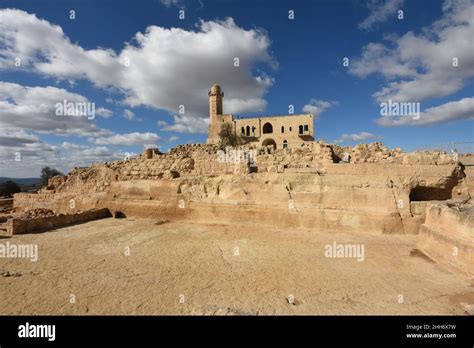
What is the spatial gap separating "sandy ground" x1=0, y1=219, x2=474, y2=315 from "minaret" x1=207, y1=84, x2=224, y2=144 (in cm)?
3038

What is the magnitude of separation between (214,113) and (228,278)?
3445 centimetres

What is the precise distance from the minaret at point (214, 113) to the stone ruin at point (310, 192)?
982 inches

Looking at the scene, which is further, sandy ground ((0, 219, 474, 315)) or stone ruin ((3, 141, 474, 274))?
stone ruin ((3, 141, 474, 274))

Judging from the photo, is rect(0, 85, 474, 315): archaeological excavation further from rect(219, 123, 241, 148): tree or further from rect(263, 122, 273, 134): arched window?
rect(263, 122, 273, 134): arched window

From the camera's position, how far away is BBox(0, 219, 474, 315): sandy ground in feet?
13.0

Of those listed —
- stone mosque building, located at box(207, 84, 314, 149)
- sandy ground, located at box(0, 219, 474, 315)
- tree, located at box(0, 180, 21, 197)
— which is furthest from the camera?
stone mosque building, located at box(207, 84, 314, 149)

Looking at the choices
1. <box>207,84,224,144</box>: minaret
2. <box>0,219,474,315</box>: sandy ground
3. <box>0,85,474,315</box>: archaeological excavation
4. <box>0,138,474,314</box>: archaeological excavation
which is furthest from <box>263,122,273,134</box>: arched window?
<box>0,219,474,315</box>: sandy ground

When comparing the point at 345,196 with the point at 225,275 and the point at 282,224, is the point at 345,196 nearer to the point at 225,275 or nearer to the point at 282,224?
the point at 282,224

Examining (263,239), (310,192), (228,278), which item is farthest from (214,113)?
(228,278)

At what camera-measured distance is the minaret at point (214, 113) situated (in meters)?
37.0

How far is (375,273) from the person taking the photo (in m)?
5.10

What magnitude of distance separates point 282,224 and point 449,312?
5.19m
